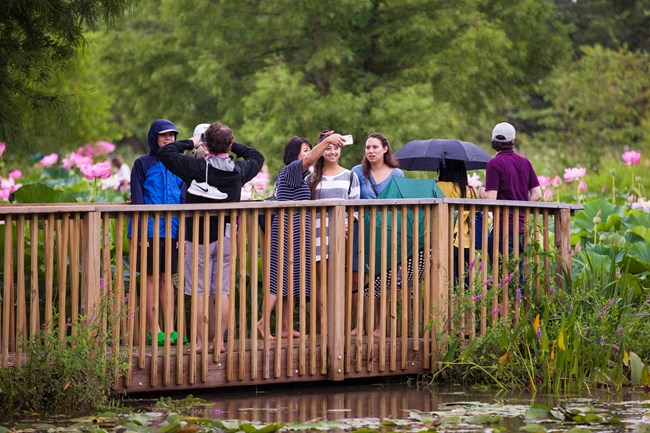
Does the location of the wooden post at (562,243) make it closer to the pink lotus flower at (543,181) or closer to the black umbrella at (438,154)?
the black umbrella at (438,154)

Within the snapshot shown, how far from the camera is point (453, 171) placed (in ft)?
30.9

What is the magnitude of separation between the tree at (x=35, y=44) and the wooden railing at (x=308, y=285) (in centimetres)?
77

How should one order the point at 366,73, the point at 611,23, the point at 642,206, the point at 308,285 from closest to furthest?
the point at 308,285
the point at 642,206
the point at 366,73
the point at 611,23

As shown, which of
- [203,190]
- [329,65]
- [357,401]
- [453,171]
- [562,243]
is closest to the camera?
[357,401]

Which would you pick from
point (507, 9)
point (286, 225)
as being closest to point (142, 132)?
point (507, 9)

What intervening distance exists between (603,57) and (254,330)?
2215 cm

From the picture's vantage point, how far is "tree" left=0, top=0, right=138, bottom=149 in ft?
26.2

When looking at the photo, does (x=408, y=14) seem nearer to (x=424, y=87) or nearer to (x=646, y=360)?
(x=424, y=87)

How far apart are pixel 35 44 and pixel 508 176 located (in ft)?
11.3

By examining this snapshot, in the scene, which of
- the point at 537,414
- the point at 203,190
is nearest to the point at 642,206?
the point at 203,190

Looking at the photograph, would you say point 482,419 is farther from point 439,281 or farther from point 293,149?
point 293,149

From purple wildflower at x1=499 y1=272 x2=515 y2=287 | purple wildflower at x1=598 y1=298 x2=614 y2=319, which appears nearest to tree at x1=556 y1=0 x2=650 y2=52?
purple wildflower at x1=499 y1=272 x2=515 y2=287

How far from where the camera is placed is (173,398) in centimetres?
775

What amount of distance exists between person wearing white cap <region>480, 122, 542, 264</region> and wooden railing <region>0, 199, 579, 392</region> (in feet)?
0.91
